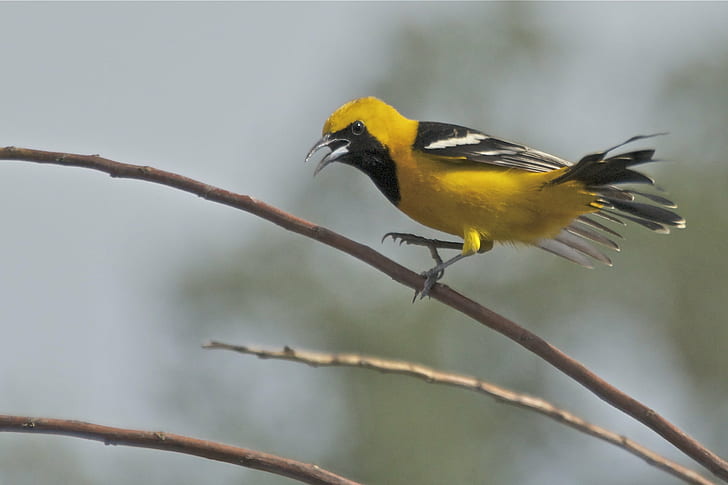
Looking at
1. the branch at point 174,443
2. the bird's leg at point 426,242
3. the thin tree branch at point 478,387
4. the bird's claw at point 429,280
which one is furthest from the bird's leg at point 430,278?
the branch at point 174,443

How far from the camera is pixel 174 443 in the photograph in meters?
2.82

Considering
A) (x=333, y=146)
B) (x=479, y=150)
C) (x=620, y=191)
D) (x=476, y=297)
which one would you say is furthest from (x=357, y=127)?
(x=476, y=297)

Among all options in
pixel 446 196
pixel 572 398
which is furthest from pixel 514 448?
pixel 446 196

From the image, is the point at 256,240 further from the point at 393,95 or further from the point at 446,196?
the point at 446,196

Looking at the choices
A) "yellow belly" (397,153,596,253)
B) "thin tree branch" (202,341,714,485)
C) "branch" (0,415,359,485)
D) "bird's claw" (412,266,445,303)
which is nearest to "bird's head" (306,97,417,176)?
"yellow belly" (397,153,596,253)

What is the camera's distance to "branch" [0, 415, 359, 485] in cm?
277

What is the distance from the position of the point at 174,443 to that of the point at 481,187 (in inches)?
117

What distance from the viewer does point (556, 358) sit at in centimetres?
A: 338

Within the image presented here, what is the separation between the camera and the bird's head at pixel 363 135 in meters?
5.78

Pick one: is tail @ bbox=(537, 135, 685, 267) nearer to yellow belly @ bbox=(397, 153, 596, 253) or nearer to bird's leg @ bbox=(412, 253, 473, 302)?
yellow belly @ bbox=(397, 153, 596, 253)

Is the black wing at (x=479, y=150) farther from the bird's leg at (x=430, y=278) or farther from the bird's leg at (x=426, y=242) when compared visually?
the bird's leg at (x=430, y=278)

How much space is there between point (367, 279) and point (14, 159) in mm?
19193

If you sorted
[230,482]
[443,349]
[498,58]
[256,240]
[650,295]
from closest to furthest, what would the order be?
[230,482] → [443,349] → [256,240] → [650,295] → [498,58]

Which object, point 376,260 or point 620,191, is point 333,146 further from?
point 376,260
